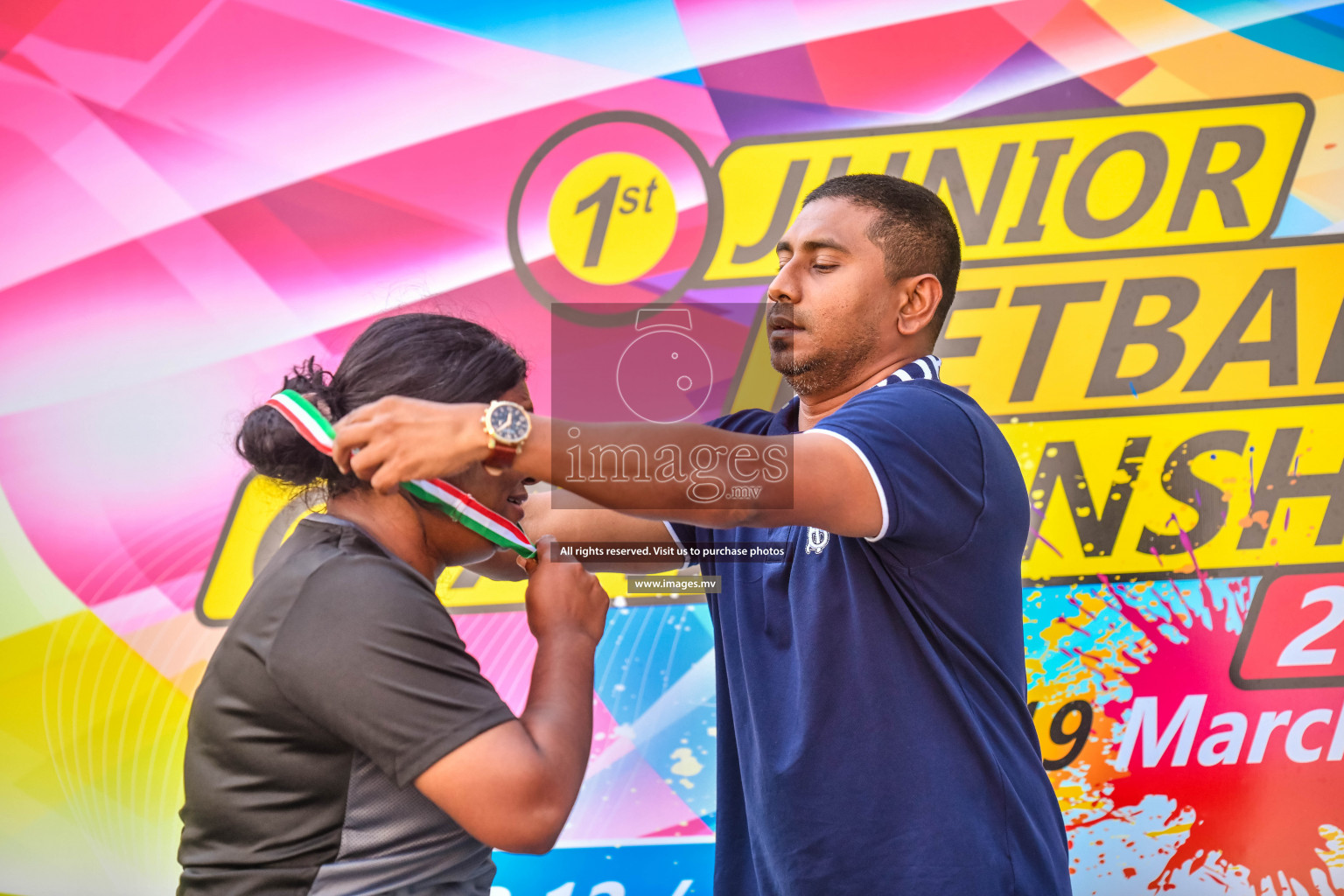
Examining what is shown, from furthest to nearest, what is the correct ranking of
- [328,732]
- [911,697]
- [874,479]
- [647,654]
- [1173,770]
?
[647,654], [1173,770], [911,697], [874,479], [328,732]

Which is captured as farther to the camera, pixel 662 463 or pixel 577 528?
pixel 577 528

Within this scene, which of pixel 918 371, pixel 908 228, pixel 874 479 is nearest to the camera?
pixel 874 479

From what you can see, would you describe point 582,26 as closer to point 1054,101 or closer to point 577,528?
point 1054,101

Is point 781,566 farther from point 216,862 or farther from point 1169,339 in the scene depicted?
point 1169,339

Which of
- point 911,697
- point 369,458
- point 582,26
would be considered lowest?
point 911,697

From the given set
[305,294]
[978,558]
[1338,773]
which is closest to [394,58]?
[305,294]

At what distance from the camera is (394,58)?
261 cm

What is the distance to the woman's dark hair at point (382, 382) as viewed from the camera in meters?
1.35

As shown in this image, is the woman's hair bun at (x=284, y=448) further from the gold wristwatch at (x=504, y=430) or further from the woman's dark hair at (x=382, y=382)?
the gold wristwatch at (x=504, y=430)

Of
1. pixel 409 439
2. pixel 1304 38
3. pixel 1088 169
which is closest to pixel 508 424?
pixel 409 439

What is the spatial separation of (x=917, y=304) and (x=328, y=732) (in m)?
1.20

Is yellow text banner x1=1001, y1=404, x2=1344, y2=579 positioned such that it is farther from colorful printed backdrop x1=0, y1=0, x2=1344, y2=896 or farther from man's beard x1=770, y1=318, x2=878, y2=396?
man's beard x1=770, y1=318, x2=878, y2=396

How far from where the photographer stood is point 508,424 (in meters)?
1.11

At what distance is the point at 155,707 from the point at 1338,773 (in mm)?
3084
